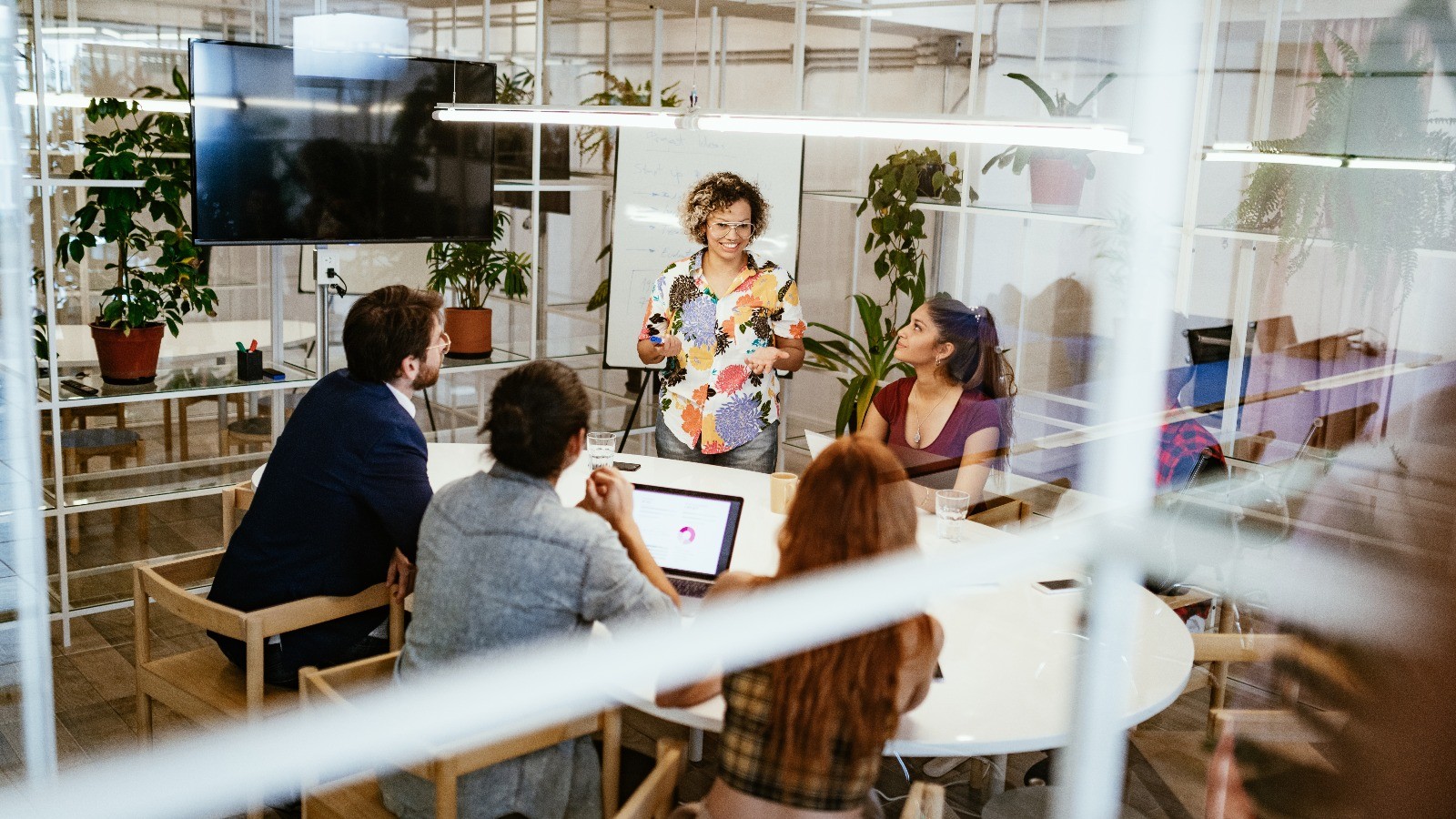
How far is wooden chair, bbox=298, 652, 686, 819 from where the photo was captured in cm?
102

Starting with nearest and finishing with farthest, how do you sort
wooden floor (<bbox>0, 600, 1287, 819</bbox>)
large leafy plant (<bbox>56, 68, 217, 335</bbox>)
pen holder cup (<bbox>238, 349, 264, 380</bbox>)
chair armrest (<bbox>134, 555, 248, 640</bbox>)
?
wooden floor (<bbox>0, 600, 1287, 819</bbox>)
chair armrest (<bbox>134, 555, 248, 640</bbox>)
large leafy plant (<bbox>56, 68, 217, 335</bbox>)
pen holder cup (<bbox>238, 349, 264, 380</bbox>)

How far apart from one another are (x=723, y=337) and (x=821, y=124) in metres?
1.06

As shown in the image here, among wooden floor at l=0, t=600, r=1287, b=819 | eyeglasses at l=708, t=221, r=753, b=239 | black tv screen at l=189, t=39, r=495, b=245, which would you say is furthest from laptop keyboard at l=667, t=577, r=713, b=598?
black tv screen at l=189, t=39, r=495, b=245

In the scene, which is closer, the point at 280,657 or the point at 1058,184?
the point at 280,657

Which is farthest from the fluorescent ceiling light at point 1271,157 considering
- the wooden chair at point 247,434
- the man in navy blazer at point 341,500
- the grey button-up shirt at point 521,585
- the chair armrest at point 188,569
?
the wooden chair at point 247,434

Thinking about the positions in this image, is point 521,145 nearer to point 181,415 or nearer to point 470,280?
point 470,280

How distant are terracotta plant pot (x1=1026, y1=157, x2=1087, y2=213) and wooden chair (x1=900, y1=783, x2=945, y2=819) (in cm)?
296

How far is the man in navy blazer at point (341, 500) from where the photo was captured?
2.47m

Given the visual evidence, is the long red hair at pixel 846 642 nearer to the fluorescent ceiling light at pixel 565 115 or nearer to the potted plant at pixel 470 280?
the fluorescent ceiling light at pixel 565 115

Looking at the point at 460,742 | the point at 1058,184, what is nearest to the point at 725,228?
the point at 1058,184

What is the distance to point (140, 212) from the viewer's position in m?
4.09

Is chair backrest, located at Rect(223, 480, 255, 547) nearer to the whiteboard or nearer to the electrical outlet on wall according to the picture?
the electrical outlet on wall

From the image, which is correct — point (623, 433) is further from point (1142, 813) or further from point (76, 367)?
point (1142, 813)

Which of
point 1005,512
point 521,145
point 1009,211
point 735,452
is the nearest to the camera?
point 1005,512
